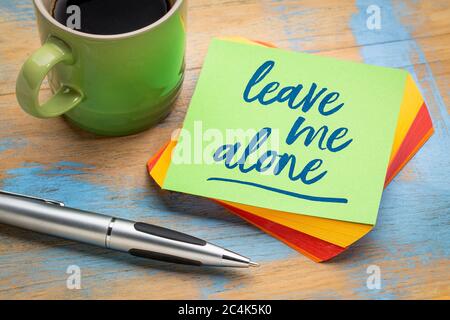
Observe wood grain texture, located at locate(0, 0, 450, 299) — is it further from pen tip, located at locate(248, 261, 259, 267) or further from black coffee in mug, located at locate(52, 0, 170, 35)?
black coffee in mug, located at locate(52, 0, 170, 35)

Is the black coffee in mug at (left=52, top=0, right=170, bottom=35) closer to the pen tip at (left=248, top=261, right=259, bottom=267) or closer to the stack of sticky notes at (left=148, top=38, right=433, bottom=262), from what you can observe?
the stack of sticky notes at (left=148, top=38, right=433, bottom=262)

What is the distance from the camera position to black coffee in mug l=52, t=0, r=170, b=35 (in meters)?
0.67

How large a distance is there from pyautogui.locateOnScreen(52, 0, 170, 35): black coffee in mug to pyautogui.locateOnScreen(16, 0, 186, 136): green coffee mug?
2cm

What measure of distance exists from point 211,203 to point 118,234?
100 mm

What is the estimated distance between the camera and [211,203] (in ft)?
2.35

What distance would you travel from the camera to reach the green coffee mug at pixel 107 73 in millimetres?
628

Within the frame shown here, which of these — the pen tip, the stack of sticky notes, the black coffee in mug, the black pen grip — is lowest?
the pen tip

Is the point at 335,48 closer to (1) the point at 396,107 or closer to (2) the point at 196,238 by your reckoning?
(1) the point at 396,107

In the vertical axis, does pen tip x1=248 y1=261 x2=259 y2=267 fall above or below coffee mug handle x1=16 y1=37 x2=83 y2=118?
below

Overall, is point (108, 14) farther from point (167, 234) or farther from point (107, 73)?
point (167, 234)

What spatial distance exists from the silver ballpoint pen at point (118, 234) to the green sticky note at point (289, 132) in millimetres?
58

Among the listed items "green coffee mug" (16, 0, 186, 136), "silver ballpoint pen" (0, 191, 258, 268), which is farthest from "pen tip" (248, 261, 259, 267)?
"green coffee mug" (16, 0, 186, 136)

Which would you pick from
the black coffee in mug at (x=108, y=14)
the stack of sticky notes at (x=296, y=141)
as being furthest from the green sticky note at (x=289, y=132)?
the black coffee in mug at (x=108, y=14)
